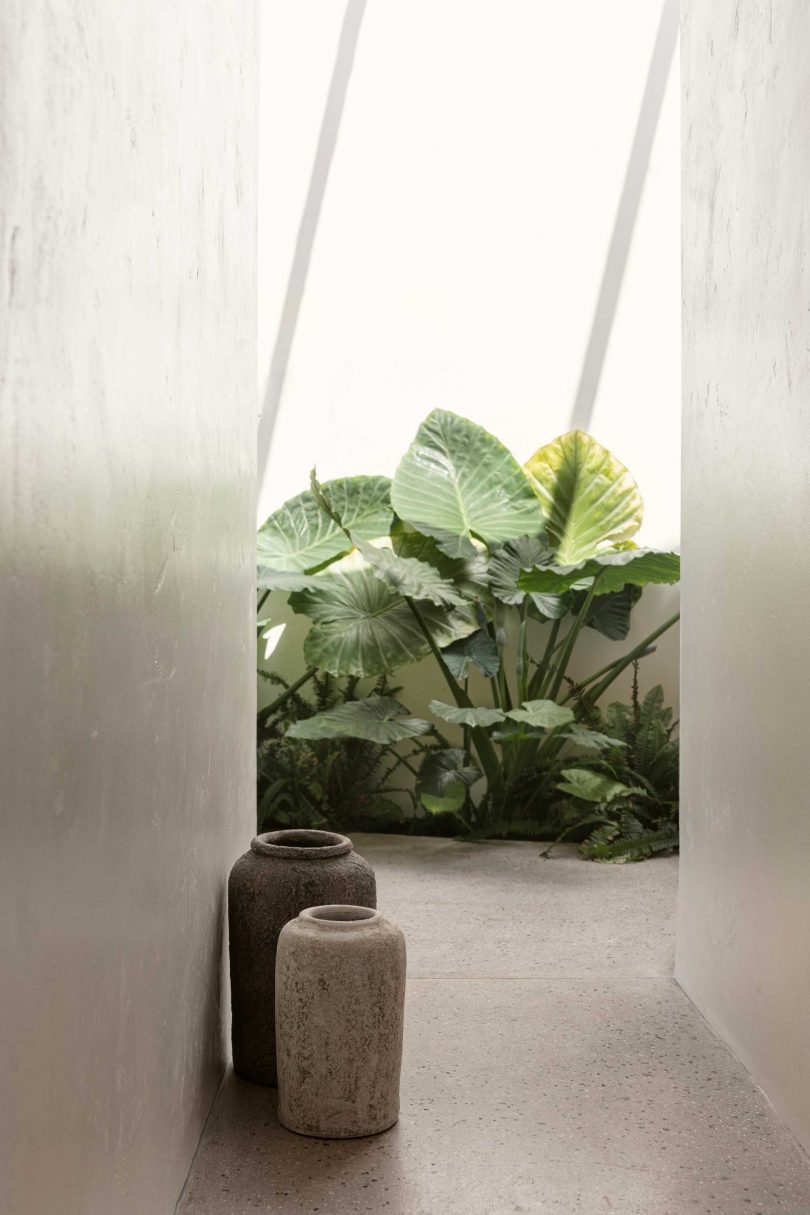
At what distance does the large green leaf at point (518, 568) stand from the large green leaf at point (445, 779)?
71 centimetres

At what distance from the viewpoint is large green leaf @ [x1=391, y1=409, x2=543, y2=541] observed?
16.4ft

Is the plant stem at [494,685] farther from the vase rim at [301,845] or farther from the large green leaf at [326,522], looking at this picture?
the vase rim at [301,845]

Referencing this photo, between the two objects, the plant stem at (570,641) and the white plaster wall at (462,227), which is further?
the white plaster wall at (462,227)

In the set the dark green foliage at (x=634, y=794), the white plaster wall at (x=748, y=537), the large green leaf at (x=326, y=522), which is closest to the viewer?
the white plaster wall at (x=748, y=537)

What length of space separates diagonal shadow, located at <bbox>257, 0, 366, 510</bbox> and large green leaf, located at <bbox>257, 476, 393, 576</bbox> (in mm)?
298

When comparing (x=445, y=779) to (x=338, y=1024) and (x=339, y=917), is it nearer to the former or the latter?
(x=339, y=917)

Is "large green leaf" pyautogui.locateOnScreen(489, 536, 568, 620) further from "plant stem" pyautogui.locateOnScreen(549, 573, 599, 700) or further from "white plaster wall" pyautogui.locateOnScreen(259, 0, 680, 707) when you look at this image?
"white plaster wall" pyautogui.locateOnScreen(259, 0, 680, 707)

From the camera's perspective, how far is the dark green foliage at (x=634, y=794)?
14.6 ft

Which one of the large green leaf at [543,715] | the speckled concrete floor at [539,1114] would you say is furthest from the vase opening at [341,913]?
the large green leaf at [543,715]

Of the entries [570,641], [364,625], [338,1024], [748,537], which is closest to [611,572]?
[570,641]

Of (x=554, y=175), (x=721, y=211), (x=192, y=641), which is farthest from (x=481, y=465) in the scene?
(x=192, y=641)

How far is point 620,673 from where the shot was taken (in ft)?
16.8

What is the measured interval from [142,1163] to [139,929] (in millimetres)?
316

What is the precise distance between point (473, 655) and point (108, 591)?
146 inches
